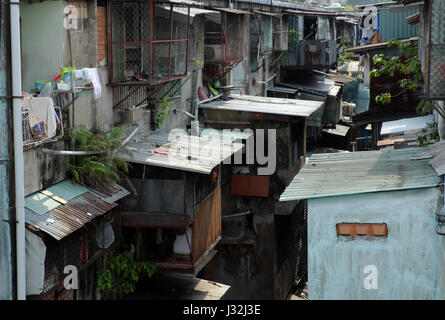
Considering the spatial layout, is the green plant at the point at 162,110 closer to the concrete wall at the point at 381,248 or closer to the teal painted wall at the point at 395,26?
the concrete wall at the point at 381,248

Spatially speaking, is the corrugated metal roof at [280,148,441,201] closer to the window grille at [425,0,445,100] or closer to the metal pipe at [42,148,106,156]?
the window grille at [425,0,445,100]

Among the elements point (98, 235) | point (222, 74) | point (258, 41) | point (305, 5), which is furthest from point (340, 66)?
point (98, 235)

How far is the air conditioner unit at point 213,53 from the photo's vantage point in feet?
63.7

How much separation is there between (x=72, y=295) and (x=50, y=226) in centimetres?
223

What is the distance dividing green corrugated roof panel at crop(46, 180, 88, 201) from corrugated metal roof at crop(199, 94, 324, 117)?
7.89 m

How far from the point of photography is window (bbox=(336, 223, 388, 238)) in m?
10.6

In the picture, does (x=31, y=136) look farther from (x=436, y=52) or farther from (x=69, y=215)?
(x=436, y=52)

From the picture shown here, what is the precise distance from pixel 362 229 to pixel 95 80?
5.52 metres

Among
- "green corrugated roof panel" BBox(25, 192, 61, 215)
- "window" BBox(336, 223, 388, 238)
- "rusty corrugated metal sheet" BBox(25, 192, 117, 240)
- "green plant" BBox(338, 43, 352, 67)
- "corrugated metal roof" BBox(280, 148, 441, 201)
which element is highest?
"green plant" BBox(338, 43, 352, 67)

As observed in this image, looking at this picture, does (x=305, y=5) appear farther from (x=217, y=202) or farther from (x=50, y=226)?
(x=50, y=226)

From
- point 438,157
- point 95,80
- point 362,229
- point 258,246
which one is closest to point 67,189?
point 95,80

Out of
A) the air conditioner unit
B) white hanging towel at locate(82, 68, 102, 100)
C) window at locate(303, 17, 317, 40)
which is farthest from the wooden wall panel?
window at locate(303, 17, 317, 40)

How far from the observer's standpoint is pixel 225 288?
49.6ft

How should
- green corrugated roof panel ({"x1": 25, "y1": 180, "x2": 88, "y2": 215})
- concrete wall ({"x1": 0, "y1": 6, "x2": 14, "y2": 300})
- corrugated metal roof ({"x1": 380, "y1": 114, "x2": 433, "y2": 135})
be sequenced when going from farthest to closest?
corrugated metal roof ({"x1": 380, "y1": 114, "x2": 433, "y2": 135}) < green corrugated roof panel ({"x1": 25, "y1": 180, "x2": 88, "y2": 215}) < concrete wall ({"x1": 0, "y1": 6, "x2": 14, "y2": 300})
